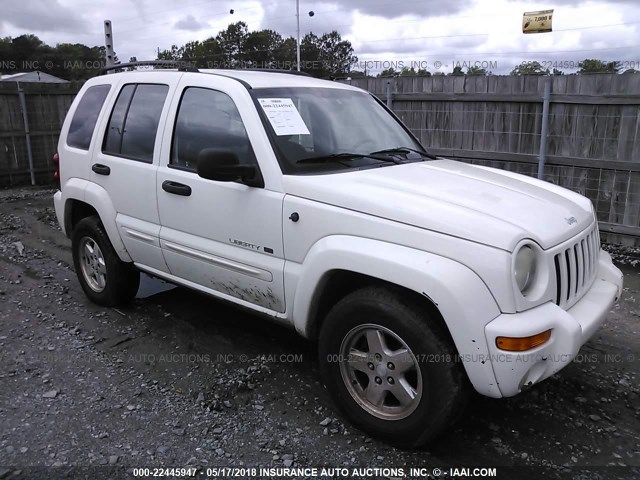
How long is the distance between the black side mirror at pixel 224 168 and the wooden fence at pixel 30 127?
1024cm

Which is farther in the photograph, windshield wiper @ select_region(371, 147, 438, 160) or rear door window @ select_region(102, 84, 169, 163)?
rear door window @ select_region(102, 84, 169, 163)

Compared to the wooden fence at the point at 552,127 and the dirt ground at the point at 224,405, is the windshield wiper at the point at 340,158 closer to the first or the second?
the dirt ground at the point at 224,405

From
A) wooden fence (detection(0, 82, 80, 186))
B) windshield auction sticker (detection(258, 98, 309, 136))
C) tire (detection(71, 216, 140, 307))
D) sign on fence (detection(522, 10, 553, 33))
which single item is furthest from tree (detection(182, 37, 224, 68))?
windshield auction sticker (detection(258, 98, 309, 136))

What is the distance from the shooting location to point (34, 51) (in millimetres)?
50812

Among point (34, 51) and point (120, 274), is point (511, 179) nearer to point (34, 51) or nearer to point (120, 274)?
point (120, 274)

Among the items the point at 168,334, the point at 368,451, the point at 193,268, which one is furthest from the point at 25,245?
the point at 368,451

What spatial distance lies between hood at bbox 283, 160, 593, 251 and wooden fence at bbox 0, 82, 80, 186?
10590mm

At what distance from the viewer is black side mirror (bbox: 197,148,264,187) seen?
327 cm

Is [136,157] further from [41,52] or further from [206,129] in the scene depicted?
[41,52]

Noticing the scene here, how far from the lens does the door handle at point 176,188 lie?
3.88 metres

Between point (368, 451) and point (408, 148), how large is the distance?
222cm

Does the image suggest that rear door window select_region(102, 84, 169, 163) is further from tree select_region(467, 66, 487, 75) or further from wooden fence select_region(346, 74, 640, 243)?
tree select_region(467, 66, 487, 75)

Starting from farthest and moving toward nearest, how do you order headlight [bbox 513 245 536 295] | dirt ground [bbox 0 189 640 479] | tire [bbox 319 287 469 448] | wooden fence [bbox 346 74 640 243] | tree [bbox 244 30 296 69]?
tree [bbox 244 30 296 69] → wooden fence [bbox 346 74 640 243] → dirt ground [bbox 0 189 640 479] → tire [bbox 319 287 469 448] → headlight [bbox 513 245 536 295]

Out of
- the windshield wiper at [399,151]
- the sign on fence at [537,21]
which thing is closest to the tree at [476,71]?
the sign on fence at [537,21]
